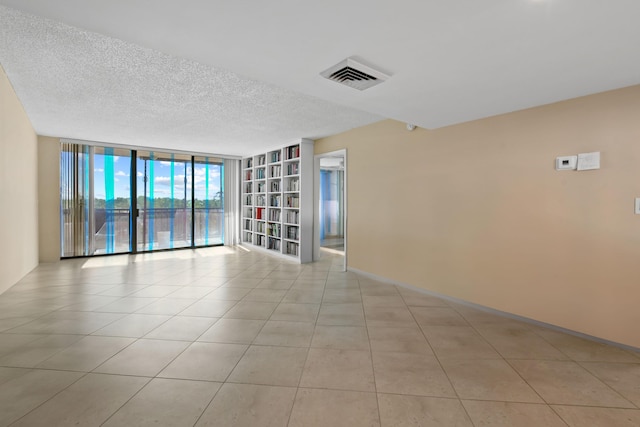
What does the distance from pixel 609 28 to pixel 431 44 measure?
1.07 metres

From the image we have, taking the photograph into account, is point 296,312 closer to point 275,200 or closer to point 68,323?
point 68,323

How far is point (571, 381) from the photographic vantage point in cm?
213

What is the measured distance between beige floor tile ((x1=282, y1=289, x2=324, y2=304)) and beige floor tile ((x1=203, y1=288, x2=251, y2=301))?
26.0 inches

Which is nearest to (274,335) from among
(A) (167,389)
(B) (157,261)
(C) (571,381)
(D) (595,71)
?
(A) (167,389)

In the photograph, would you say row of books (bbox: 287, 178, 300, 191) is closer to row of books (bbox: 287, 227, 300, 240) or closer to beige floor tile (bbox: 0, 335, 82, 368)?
row of books (bbox: 287, 227, 300, 240)

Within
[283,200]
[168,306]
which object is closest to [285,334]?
[168,306]

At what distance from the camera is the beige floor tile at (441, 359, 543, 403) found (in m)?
1.96

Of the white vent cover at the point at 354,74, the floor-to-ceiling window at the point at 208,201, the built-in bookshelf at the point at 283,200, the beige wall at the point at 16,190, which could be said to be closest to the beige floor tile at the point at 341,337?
the white vent cover at the point at 354,74

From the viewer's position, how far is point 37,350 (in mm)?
2490

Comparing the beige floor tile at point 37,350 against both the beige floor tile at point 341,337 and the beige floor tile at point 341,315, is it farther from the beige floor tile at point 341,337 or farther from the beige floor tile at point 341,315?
the beige floor tile at point 341,315

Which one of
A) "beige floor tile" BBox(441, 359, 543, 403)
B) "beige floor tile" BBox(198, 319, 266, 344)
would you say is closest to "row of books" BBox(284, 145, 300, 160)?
"beige floor tile" BBox(198, 319, 266, 344)

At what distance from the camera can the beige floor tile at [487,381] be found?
1.96 metres

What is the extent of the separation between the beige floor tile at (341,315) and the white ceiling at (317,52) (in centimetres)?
247

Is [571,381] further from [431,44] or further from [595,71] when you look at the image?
[431,44]
